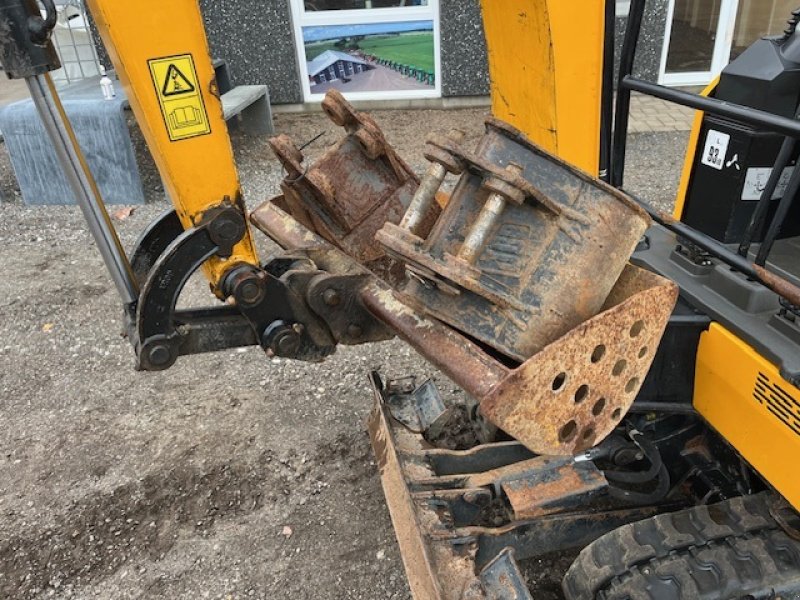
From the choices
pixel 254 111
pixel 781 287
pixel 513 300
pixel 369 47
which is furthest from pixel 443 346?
pixel 369 47

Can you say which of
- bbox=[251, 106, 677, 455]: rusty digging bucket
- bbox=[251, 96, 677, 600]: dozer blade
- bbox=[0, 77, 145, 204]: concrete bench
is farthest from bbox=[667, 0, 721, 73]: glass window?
bbox=[251, 106, 677, 455]: rusty digging bucket

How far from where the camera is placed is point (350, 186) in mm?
2273

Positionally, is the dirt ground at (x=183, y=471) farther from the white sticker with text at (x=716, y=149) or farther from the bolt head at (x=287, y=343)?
the white sticker with text at (x=716, y=149)

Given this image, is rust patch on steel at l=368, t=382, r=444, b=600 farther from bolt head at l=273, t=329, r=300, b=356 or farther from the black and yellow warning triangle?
the black and yellow warning triangle

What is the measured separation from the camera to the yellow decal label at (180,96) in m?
1.82

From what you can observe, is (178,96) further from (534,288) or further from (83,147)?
(83,147)

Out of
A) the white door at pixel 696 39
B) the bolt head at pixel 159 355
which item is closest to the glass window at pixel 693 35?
the white door at pixel 696 39

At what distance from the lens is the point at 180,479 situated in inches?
134

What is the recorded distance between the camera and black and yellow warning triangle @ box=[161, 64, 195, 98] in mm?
1828

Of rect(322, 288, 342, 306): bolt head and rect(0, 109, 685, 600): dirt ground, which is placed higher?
rect(322, 288, 342, 306): bolt head

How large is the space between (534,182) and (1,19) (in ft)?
4.44

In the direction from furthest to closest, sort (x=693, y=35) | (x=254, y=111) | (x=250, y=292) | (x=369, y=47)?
(x=693, y=35) → (x=369, y=47) → (x=254, y=111) → (x=250, y=292)

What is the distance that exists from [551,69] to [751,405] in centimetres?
124

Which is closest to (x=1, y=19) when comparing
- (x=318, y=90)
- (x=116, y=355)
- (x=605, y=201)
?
(x=605, y=201)
